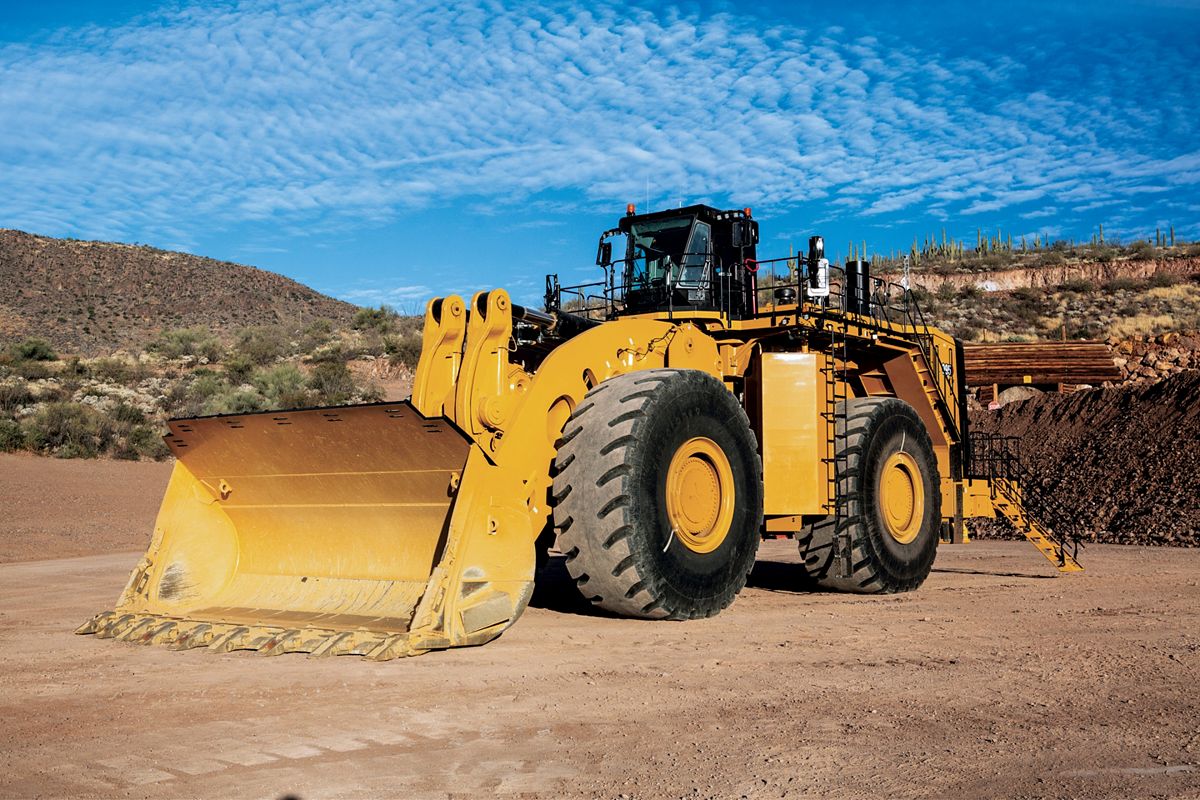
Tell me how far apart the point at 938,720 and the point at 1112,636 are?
Answer: 3.17 metres

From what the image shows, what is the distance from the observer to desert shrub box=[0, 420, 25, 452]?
2417cm

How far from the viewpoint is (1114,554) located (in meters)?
15.5

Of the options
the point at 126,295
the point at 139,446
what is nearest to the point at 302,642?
the point at 139,446

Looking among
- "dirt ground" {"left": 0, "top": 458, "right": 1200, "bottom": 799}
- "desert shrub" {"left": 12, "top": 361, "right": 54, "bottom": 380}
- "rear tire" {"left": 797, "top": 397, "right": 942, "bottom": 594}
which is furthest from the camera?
"desert shrub" {"left": 12, "top": 361, "right": 54, "bottom": 380}

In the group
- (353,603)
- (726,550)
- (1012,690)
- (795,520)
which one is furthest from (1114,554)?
(353,603)

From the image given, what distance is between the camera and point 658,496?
7.34 m

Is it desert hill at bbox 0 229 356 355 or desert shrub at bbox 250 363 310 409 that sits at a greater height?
desert hill at bbox 0 229 356 355

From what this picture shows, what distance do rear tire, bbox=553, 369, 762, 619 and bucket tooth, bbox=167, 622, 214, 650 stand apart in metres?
2.39

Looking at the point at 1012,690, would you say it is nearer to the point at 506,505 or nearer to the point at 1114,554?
the point at 506,505

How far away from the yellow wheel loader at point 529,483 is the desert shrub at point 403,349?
27.9m

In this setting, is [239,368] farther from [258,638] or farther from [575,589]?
[258,638]

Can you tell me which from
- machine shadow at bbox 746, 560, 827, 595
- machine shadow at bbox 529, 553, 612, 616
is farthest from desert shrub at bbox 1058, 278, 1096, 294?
machine shadow at bbox 529, 553, 612, 616

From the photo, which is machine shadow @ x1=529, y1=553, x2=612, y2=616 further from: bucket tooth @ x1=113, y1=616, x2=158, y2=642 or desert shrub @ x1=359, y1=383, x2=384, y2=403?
desert shrub @ x1=359, y1=383, x2=384, y2=403

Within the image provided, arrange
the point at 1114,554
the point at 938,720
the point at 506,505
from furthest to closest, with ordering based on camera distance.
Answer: the point at 1114,554 → the point at 506,505 → the point at 938,720
